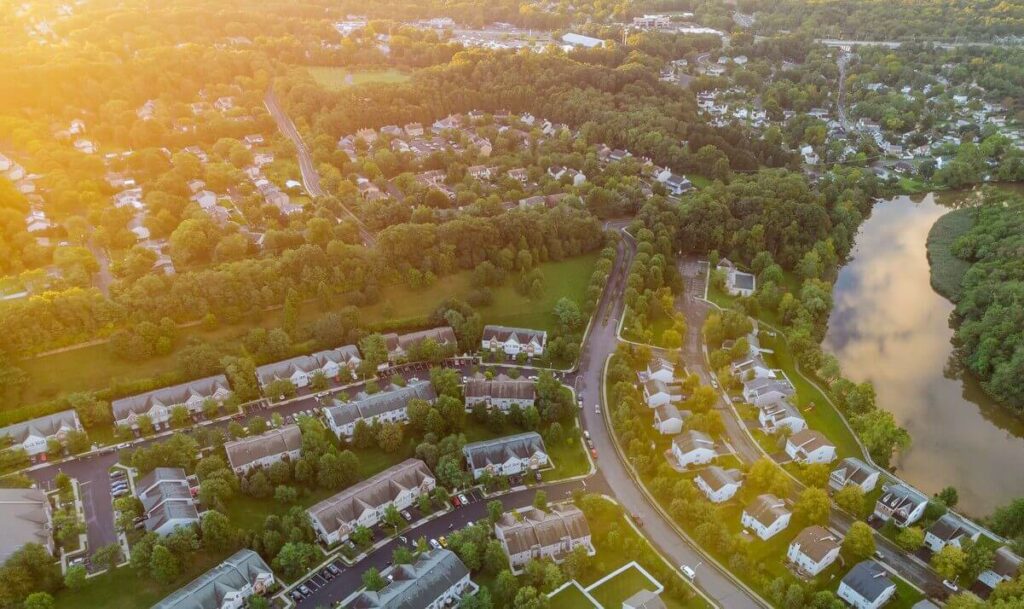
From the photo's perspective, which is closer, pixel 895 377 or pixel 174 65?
pixel 895 377

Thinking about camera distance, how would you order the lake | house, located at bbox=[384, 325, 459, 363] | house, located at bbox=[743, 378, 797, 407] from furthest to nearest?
house, located at bbox=[384, 325, 459, 363]
house, located at bbox=[743, 378, 797, 407]
the lake

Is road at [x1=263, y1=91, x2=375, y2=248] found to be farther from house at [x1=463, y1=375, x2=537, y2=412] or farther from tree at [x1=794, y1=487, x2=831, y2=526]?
tree at [x1=794, y1=487, x2=831, y2=526]

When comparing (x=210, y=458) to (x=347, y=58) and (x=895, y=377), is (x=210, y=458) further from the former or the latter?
(x=347, y=58)

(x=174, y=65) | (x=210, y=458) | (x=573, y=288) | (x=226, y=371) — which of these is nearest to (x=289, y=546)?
(x=210, y=458)

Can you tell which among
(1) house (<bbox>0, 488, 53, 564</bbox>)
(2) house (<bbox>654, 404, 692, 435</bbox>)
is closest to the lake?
(2) house (<bbox>654, 404, 692, 435</bbox>)

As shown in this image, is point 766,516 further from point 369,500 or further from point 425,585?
point 369,500

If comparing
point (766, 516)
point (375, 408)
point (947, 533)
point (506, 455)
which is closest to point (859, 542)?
point (766, 516)
